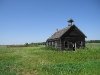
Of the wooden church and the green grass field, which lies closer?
the green grass field

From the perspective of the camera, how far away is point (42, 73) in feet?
47.9

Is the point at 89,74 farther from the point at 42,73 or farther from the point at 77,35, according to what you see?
the point at 77,35

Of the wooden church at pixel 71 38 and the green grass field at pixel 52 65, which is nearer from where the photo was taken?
the green grass field at pixel 52 65

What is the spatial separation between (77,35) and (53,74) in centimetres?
2720

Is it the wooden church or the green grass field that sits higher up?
the wooden church

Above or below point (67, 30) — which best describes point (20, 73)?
below

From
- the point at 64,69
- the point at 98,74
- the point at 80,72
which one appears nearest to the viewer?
the point at 98,74

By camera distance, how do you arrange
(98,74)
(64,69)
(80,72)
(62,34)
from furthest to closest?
1. (62,34)
2. (64,69)
3. (80,72)
4. (98,74)

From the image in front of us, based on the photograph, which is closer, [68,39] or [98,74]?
[98,74]

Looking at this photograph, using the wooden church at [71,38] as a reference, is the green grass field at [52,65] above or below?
below

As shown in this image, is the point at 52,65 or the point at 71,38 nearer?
the point at 52,65

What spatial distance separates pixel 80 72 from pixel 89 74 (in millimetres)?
928

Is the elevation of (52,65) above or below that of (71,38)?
below

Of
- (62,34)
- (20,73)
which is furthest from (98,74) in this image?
(62,34)
